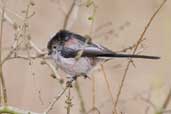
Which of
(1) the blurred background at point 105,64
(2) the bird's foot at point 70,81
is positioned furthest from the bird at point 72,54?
(1) the blurred background at point 105,64

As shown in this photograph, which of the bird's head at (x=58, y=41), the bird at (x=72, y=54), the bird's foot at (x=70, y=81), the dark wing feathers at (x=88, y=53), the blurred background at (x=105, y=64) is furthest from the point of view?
the blurred background at (x=105, y=64)

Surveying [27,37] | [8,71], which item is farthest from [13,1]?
[27,37]

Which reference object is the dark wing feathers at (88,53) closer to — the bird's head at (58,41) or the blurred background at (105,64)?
the bird's head at (58,41)

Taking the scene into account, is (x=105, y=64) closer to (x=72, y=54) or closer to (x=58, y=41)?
(x=58, y=41)

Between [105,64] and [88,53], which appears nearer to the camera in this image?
[88,53]

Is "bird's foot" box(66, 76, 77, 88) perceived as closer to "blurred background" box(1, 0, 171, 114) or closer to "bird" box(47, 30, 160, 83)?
"bird" box(47, 30, 160, 83)

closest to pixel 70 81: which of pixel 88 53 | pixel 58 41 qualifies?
pixel 88 53

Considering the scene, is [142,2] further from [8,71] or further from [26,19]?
[26,19]

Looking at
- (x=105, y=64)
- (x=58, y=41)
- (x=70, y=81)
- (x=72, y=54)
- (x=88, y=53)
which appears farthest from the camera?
(x=105, y=64)
